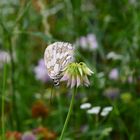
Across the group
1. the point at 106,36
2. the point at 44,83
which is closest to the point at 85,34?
the point at 106,36

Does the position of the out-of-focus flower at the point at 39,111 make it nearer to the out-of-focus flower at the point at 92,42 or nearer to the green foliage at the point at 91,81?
the green foliage at the point at 91,81

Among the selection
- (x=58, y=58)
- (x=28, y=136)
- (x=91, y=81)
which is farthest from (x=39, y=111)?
(x=58, y=58)

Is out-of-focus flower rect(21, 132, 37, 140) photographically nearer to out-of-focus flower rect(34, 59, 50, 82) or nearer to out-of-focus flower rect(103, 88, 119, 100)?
out-of-focus flower rect(103, 88, 119, 100)

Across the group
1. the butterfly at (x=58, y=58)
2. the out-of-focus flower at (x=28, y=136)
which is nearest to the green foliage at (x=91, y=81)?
the out-of-focus flower at (x=28, y=136)

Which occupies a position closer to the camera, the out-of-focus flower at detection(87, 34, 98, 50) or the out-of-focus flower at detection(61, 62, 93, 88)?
the out-of-focus flower at detection(61, 62, 93, 88)

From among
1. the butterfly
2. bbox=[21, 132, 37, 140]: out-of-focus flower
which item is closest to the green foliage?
bbox=[21, 132, 37, 140]: out-of-focus flower

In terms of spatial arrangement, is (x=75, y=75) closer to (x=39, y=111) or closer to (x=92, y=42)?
(x=39, y=111)

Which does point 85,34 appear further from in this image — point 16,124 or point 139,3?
point 16,124

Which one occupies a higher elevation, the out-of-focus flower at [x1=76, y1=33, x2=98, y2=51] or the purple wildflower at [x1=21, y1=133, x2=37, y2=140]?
the out-of-focus flower at [x1=76, y1=33, x2=98, y2=51]
